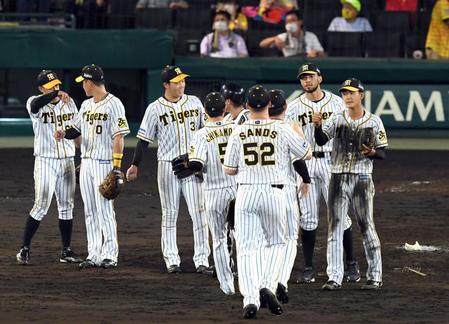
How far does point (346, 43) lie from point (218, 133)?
487 inches

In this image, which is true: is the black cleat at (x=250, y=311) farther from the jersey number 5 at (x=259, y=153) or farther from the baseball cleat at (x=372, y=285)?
the baseball cleat at (x=372, y=285)

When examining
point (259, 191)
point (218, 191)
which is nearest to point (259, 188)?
point (259, 191)

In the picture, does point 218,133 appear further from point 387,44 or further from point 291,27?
point 387,44

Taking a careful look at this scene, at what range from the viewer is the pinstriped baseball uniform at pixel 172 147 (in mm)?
12812

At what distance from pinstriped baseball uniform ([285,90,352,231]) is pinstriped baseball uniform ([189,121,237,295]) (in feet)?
3.00

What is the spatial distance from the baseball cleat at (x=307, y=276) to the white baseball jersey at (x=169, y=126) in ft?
5.47

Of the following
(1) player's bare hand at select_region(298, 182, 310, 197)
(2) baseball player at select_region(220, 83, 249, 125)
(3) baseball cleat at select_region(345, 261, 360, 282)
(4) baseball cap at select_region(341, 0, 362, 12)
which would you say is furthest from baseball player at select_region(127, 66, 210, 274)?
(4) baseball cap at select_region(341, 0, 362, 12)

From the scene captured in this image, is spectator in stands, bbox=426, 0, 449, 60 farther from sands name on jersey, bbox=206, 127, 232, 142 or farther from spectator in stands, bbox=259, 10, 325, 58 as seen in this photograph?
sands name on jersey, bbox=206, 127, 232, 142

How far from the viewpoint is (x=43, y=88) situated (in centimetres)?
1347

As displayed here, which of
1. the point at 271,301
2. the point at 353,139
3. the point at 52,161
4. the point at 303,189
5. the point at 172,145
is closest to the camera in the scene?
the point at 271,301

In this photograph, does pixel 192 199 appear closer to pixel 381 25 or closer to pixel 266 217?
pixel 266 217

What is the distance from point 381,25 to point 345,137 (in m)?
12.4

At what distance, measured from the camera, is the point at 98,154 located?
13.0 meters

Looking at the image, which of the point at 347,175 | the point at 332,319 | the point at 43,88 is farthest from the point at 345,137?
the point at 43,88
